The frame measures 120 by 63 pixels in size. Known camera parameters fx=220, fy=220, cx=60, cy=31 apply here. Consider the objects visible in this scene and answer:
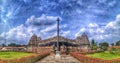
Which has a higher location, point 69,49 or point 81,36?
point 81,36

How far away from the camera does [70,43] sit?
70.5 m

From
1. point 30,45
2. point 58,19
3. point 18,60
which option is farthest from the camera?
point 30,45

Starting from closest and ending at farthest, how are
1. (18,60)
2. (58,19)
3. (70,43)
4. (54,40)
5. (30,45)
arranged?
(18,60), (58,19), (54,40), (70,43), (30,45)

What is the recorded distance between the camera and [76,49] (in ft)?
232

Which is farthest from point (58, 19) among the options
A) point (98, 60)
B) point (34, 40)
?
point (34, 40)

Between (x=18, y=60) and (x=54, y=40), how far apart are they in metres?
48.5

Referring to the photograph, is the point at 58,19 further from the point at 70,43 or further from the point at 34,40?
the point at 34,40

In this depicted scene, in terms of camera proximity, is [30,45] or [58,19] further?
[30,45]

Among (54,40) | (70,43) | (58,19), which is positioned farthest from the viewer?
(70,43)

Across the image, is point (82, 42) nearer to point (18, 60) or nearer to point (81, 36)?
point (81, 36)

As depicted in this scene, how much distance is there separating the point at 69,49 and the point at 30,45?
1960 cm

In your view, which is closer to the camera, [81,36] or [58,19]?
[58,19]

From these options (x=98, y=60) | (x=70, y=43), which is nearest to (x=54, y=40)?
(x=70, y=43)

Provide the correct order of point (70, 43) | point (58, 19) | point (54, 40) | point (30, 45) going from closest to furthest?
point (58, 19)
point (54, 40)
point (70, 43)
point (30, 45)
